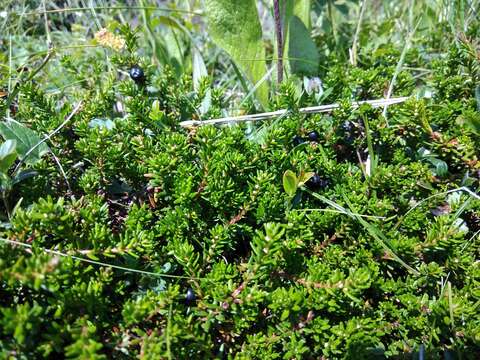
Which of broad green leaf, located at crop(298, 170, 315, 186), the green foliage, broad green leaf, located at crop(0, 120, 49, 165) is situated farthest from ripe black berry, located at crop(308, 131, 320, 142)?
broad green leaf, located at crop(0, 120, 49, 165)

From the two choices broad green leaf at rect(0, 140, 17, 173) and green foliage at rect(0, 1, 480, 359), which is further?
broad green leaf at rect(0, 140, 17, 173)

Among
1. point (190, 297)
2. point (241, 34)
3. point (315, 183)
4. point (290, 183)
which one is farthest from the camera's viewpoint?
point (241, 34)

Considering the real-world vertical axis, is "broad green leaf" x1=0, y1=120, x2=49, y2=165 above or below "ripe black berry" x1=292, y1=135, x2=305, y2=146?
above

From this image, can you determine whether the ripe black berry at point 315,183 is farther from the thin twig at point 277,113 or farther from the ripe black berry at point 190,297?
the ripe black berry at point 190,297

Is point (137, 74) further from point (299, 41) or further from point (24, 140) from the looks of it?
point (299, 41)

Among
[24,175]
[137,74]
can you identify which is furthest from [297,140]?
[24,175]

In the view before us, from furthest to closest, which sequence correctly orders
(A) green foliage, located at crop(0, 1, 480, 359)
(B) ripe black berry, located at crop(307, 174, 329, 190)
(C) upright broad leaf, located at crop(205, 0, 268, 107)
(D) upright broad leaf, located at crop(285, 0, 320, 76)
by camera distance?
(D) upright broad leaf, located at crop(285, 0, 320, 76) → (C) upright broad leaf, located at crop(205, 0, 268, 107) → (B) ripe black berry, located at crop(307, 174, 329, 190) → (A) green foliage, located at crop(0, 1, 480, 359)

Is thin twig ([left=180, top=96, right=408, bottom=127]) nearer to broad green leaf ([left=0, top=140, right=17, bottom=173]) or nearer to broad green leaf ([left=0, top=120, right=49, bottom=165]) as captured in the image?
broad green leaf ([left=0, top=120, right=49, bottom=165])

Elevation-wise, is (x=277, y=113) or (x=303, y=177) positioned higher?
(x=277, y=113)
